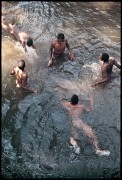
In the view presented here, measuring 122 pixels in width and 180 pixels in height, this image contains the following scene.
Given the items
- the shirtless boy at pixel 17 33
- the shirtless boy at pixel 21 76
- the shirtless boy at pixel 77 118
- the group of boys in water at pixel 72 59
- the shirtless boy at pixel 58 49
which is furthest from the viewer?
the shirtless boy at pixel 17 33

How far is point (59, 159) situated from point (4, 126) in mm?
1774

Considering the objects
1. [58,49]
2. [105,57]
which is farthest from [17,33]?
[105,57]

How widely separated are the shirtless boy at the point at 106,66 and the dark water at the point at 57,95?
247 millimetres

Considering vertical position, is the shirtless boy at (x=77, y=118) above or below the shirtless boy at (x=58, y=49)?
below

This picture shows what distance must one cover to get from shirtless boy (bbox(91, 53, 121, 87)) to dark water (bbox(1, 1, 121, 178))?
0.81 feet

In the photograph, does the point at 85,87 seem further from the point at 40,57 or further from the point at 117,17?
the point at 117,17

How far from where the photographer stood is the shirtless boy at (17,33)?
34.5ft

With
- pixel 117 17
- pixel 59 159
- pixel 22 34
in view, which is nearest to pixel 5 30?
pixel 22 34

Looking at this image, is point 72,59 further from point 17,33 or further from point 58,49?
point 17,33

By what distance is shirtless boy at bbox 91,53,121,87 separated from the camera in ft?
30.3

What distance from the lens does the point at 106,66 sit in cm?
930

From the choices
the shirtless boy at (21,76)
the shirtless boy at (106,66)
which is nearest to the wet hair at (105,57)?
the shirtless boy at (106,66)

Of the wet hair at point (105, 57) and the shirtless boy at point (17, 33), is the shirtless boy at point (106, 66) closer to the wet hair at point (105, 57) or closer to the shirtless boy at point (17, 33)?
the wet hair at point (105, 57)

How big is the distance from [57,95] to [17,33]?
3.04 metres
